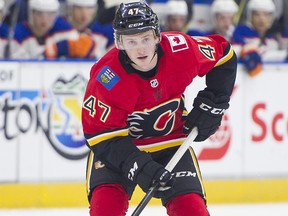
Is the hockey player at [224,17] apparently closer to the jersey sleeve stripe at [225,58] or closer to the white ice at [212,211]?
the white ice at [212,211]

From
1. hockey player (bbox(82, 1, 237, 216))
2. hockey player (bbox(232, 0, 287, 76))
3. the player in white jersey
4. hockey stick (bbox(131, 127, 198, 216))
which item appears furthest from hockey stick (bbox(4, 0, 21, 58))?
hockey stick (bbox(131, 127, 198, 216))

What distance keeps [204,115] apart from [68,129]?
1.88 m

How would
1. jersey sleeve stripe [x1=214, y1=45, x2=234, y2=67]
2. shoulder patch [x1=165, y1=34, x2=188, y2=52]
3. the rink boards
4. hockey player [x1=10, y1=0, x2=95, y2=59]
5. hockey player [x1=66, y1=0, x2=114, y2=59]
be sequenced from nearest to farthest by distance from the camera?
shoulder patch [x1=165, y1=34, x2=188, y2=52]
jersey sleeve stripe [x1=214, y1=45, x2=234, y2=67]
the rink boards
hockey player [x1=10, y1=0, x2=95, y2=59]
hockey player [x1=66, y1=0, x2=114, y2=59]

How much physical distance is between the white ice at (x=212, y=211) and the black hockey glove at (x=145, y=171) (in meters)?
1.71

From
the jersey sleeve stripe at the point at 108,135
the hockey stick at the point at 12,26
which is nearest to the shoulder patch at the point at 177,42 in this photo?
the jersey sleeve stripe at the point at 108,135

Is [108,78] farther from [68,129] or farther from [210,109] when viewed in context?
[68,129]

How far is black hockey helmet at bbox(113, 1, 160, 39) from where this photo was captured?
3.53 metres

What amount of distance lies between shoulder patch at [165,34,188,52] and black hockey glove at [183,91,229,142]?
0.30 metres

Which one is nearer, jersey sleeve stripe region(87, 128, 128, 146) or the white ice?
jersey sleeve stripe region(87, 128, 128, 146)

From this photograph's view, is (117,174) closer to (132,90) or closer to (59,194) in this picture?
(132,90)

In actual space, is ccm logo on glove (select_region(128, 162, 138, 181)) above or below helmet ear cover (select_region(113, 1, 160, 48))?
below

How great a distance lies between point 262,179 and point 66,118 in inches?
49.7

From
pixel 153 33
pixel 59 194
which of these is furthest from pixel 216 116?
pixel 59 194

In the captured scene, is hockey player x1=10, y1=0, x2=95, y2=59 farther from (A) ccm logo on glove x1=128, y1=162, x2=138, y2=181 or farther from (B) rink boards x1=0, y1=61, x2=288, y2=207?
(A) ccm logo on glove x1=128, y1=162, x2=138, y2=181
